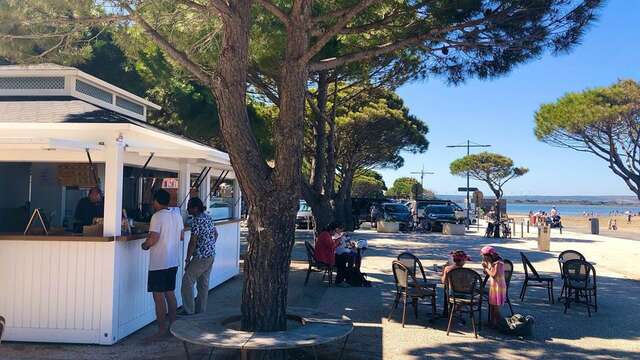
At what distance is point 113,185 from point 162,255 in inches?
36.7

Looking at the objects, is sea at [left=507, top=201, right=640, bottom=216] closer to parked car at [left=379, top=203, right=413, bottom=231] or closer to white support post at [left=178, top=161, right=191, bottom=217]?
parked car at [left=379, top=203, right=413, bottom=231]

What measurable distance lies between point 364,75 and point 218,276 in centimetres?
717

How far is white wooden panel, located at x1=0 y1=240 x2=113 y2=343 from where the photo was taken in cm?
599

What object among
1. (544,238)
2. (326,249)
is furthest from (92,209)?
(544,238)

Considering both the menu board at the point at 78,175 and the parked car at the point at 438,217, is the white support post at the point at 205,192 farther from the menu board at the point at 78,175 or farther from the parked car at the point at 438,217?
the parked car at the point at 438,217

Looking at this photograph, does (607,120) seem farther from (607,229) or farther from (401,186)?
(401,186)

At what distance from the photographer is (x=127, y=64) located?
16.2m

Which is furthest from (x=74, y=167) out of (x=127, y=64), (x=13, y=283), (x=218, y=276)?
(x=127, y=64)

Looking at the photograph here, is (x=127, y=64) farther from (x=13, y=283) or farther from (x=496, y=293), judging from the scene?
(x=496, y=293)

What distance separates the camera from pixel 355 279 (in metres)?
10.5

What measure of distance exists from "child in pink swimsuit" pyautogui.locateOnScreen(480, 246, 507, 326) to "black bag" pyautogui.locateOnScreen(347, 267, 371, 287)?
3501 millimetres

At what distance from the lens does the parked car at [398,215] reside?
29.4 m

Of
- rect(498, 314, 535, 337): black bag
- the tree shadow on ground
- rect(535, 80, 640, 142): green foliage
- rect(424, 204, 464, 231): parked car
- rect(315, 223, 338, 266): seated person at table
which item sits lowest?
the tree shadow on ground

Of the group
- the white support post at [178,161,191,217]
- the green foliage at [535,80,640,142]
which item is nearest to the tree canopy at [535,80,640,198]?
the green foliage at [535,80,640,142]
